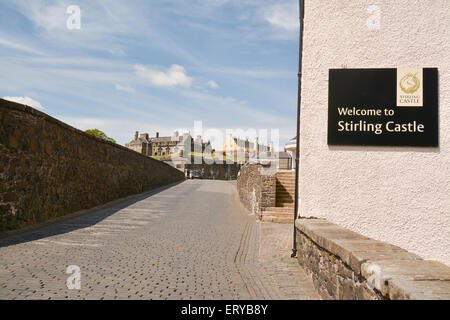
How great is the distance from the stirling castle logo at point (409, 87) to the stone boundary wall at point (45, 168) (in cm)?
819

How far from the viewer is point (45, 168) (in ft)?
28.4

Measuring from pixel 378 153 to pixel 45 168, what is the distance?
7.88m

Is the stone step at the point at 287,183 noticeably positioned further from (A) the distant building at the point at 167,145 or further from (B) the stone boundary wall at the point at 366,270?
(A) the distant building at the point at 167,145

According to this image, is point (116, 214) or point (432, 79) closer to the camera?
point (432, 79)

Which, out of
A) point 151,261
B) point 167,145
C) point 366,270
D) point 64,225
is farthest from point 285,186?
point 167,145

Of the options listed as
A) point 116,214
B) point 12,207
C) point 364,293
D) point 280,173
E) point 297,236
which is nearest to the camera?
point 364,293

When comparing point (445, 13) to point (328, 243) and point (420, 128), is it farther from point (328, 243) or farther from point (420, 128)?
point (328, 243)

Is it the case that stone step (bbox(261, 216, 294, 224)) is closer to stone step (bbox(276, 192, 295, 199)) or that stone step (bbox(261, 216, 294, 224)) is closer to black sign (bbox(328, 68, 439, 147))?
stone step (bbox(276, 192, 295, 199))

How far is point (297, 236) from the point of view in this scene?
6430mm

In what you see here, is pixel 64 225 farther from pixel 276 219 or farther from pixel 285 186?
pixel 285 186

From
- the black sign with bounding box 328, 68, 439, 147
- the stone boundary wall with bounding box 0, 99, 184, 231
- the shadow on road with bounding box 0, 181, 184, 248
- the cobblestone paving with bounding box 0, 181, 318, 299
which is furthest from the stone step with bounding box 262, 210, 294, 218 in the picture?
the stone boundary wall with bounding box 0, 99, 184, 231
